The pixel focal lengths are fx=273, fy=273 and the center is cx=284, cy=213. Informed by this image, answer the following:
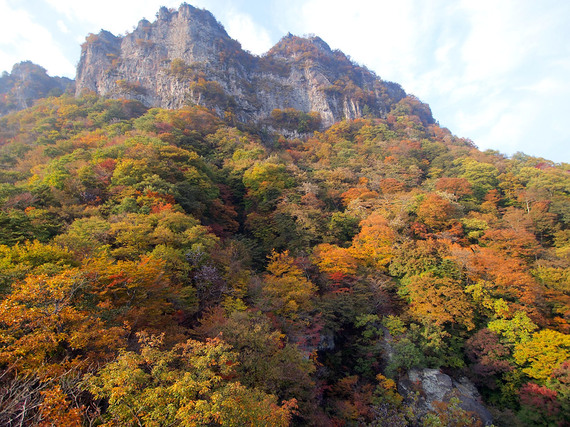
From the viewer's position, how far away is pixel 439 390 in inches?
546

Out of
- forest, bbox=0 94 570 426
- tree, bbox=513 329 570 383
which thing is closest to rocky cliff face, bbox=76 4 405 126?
forest, bbox=0 94 570 426

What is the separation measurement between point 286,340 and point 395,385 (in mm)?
6485

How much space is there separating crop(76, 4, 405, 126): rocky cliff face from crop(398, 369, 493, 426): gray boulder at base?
48083 mm

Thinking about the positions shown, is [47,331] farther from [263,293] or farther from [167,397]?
Answer: [263,293]

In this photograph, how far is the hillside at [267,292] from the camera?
6.73 meters

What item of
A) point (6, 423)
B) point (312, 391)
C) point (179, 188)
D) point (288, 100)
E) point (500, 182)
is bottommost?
point (312, 391)

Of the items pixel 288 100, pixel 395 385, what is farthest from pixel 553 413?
pixel 288 100

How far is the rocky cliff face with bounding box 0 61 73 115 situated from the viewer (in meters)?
58.8

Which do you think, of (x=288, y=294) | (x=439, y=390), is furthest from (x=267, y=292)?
(x=439, y=390)

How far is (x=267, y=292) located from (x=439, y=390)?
32.9 ft

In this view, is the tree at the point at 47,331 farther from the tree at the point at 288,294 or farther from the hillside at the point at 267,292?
the tree at the point at 288,294

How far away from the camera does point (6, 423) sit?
14.4ft

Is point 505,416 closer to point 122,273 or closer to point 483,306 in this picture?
point 483,306

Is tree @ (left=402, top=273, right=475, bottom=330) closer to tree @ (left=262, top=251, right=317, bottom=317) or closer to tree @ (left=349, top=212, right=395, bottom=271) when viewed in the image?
tree @ (left=349, top=212, right=395, bottom=271)
